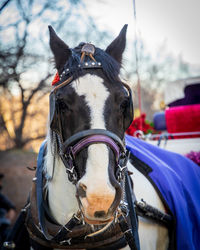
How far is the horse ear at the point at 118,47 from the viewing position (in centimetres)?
183

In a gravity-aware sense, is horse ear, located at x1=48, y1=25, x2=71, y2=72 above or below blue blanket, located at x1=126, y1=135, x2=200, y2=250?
above

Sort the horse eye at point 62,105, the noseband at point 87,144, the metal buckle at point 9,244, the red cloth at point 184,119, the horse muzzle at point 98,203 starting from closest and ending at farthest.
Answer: the horse muzzle at point 98,203 < the noseband at point 87,144 < the horse eye at point 62,105 < the metal buckle at point 9,244 < the red cloth at point 184,119

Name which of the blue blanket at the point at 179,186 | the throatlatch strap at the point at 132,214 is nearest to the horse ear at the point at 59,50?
the throatlatch strap at the point at 132,214

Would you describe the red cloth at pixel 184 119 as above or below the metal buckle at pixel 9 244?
above

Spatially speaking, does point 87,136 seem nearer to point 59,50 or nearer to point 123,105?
point 123,105

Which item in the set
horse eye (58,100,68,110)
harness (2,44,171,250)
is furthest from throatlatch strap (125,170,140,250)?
horse eye (58,100,68,110)

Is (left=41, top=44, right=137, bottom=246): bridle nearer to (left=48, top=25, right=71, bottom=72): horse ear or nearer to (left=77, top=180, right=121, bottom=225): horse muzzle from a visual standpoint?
(left=77, top=180, right=121, bottom=225): horse muzzle

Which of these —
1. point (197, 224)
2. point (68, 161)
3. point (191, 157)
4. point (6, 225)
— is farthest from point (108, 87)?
point (6, 225)

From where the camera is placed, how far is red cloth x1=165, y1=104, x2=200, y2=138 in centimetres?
353

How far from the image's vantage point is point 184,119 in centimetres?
357

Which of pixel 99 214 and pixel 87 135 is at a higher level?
pixel 87 135

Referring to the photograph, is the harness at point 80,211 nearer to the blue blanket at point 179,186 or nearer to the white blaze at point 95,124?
the white blaze at point 95,124

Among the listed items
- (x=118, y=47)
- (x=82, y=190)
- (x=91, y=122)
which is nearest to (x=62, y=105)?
(x=91, y=122)

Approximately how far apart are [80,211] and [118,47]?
1110mm
